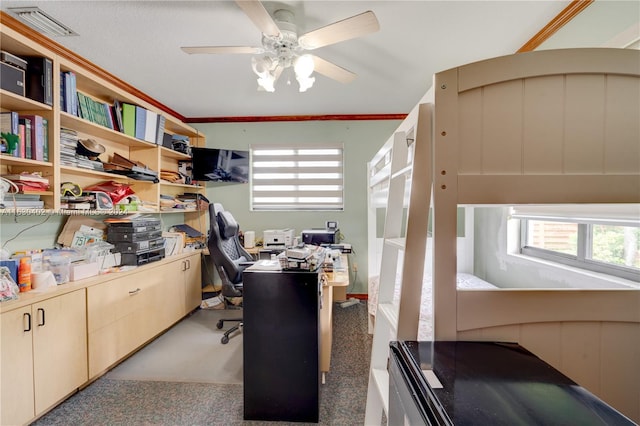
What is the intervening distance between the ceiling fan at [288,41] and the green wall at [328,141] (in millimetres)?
1576

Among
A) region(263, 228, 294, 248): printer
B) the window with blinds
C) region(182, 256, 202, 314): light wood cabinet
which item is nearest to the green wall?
the window with blinds

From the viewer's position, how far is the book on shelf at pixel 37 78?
5.83 ft

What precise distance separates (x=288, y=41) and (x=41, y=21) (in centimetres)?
165

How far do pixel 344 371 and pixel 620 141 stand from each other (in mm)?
2066

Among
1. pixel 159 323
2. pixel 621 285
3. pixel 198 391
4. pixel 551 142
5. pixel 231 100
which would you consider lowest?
pixel 198 391

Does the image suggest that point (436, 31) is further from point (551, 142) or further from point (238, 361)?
point (238, 361)

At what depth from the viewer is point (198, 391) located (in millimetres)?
1911

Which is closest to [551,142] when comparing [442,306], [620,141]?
[620,141]

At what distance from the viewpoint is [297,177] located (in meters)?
3.72

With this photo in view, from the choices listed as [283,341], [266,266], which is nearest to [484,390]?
[283,341]

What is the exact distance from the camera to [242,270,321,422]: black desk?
1.57 metres

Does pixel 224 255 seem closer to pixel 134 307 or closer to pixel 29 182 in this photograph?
pixel 134 307

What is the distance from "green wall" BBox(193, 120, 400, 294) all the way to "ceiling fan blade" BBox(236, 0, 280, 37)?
6.75ft

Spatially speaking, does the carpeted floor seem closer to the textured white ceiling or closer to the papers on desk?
the papers on desk
